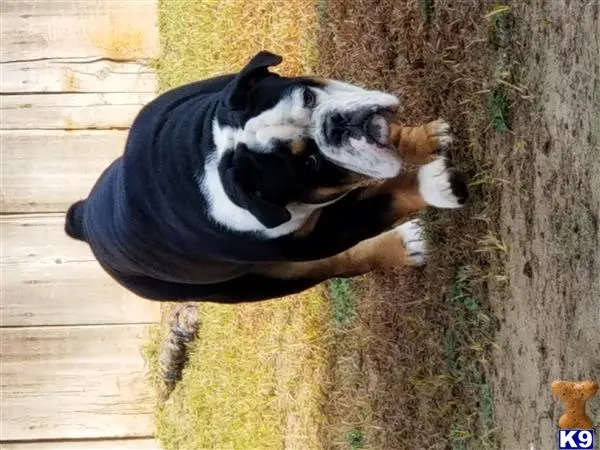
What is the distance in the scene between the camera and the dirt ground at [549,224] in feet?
8.43

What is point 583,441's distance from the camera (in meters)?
2.51

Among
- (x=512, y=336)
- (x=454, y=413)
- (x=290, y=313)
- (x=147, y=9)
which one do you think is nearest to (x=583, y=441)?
(x=512, y=336)

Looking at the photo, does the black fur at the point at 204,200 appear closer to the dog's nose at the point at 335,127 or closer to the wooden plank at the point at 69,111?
the dog's nose at the point at 335,127

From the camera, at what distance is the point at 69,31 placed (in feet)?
19.1

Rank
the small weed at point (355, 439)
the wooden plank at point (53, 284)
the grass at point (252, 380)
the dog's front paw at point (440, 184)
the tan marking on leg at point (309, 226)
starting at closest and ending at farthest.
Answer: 1. the tan marking on leg at point (309, 226)
2. the dog's front paw at point (440, 184)
3. the small weed at point (355, 439)
4. the grass at point (252, 380)
5. the wooden plank at point (53, 284)

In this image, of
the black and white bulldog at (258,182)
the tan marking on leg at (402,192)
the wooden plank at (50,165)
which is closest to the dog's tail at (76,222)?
the black and white bulldog at (258,182)

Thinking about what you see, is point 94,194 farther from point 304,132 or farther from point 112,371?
point 112,371

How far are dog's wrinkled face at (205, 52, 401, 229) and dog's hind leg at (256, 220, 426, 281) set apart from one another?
647 mm

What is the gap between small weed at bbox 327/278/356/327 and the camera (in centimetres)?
420

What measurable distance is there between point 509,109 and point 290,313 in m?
2.10

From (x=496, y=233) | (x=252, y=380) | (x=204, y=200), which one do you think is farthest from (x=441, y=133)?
(x=252, y=380)

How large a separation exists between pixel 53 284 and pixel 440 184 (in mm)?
3205

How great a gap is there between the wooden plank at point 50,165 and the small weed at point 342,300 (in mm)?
1963

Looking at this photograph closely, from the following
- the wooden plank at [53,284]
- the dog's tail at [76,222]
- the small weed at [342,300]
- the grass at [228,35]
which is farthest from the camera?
the wooden plank at [53,284]
